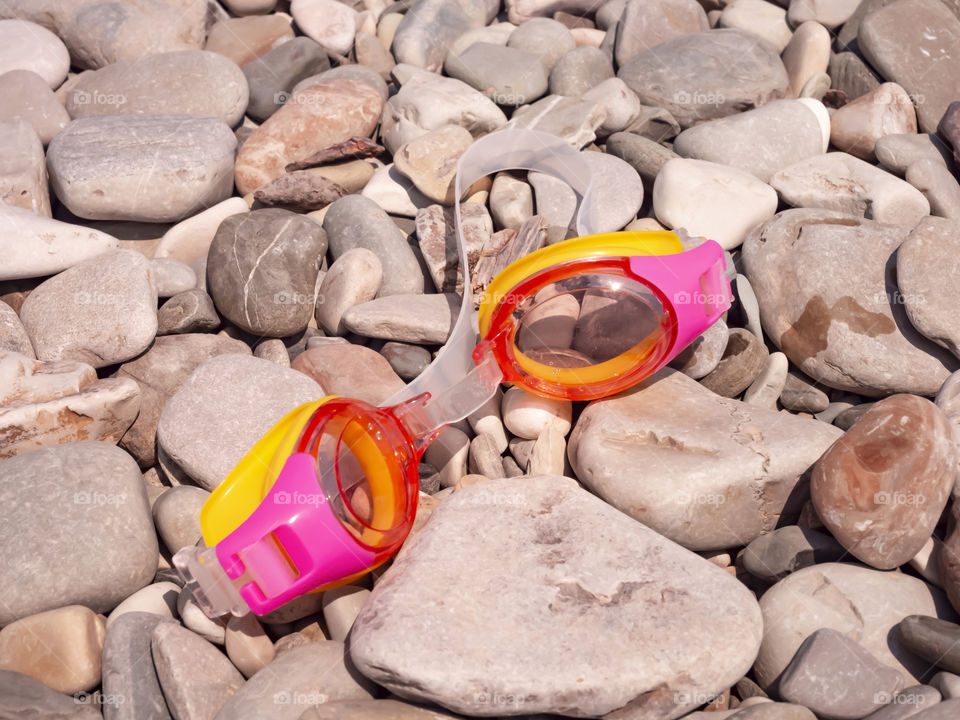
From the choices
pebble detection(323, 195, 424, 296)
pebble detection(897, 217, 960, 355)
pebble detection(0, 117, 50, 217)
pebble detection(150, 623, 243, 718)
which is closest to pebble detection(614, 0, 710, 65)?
pebble detection(323, 195, 424, 296)

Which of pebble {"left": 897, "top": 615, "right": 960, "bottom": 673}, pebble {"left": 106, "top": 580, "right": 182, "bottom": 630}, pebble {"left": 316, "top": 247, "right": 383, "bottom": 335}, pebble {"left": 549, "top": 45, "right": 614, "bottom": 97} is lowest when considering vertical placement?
pebble {"left": 106, "top": 580, "right": 182, "bottom": 630}

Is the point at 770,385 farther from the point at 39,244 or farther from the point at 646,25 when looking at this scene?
the point at 39,244

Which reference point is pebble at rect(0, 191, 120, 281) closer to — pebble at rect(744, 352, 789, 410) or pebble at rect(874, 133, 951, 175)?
pebble at rect(744, 352, 789, 410)

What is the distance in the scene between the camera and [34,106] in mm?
4691

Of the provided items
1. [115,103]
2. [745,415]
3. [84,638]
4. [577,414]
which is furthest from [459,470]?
[115,103]

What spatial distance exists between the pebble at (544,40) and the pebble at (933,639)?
385 centimetres

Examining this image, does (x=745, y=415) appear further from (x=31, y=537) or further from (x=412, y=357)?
(x=31, y=537)

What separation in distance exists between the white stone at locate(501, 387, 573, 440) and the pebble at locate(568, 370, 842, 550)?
0.12 meters

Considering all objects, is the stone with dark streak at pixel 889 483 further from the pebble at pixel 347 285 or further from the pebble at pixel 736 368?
the pebble at pixel 347 285

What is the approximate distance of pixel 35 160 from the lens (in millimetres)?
4312

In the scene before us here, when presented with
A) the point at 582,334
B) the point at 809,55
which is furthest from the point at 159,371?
the point at 809,55

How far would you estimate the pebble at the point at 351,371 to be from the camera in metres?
3.53

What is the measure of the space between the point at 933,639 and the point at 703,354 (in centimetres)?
139

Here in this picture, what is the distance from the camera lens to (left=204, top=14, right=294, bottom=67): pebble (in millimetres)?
5402
